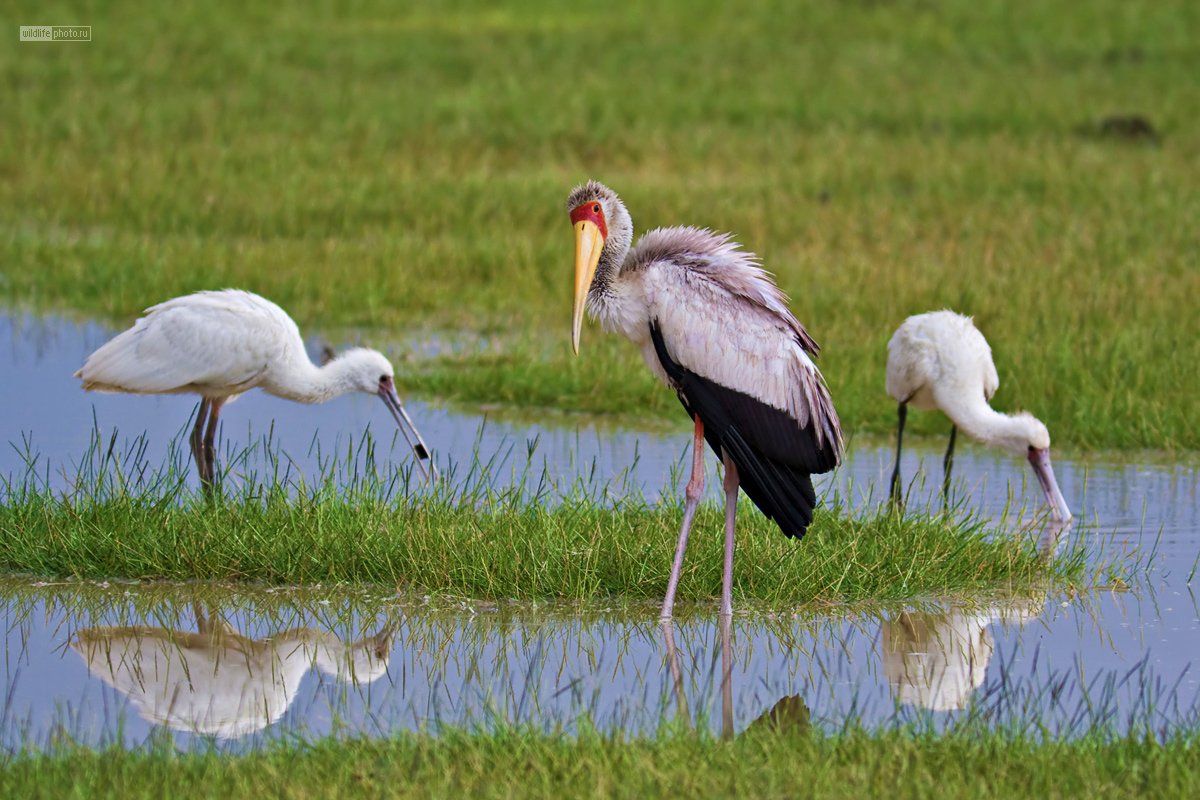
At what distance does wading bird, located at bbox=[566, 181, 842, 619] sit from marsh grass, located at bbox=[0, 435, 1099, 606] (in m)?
0.32

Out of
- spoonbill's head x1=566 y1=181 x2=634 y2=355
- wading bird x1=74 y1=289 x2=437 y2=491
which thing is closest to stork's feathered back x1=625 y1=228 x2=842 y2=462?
spoonbill's head x1=566 y1=181 x2=634 y2=355

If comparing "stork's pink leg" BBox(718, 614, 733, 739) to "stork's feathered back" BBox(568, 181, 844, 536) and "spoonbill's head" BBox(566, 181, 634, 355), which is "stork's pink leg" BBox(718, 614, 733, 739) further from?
"spoonbill's head" BBox(566, 181, 634, 355)

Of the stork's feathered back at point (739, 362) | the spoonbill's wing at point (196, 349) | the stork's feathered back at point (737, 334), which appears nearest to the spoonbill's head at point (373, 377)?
the spoonbill's wing at point (196, 349)

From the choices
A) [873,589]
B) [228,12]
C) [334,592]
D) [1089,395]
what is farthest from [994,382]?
[228,12]

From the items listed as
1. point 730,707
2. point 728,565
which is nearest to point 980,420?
point 728,565

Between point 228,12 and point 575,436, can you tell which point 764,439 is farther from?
point 228,12

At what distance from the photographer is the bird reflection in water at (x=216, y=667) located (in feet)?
17.5

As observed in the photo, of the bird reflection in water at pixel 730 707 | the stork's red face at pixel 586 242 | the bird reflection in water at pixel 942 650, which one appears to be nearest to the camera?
the bird reflection in water at pixel 730 707

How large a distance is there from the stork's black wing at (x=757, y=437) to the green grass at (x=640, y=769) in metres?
1.44

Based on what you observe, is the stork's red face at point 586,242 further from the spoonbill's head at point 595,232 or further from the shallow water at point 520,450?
the shallow water at point 520,450

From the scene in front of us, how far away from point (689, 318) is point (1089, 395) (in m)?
4.13

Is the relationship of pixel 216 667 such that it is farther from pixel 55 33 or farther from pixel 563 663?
pixel 55 33

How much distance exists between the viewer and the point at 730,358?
253 inches

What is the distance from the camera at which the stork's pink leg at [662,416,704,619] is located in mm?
6348
